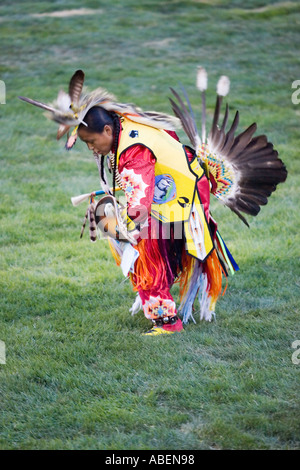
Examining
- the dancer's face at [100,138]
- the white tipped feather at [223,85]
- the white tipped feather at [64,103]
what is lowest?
the dancer's face at [100,138]

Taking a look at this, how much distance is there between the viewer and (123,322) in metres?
4.09

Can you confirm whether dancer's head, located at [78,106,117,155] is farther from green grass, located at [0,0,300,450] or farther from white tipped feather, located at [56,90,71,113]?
green grass, located at [0,0,300,450]

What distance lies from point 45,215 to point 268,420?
375 cm

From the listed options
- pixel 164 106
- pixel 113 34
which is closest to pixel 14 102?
pixel 164 106

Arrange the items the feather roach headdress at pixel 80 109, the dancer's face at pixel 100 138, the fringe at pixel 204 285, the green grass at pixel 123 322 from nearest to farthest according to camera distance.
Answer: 1. the green grass at pixel 123 322
2. the feather roach headdress at pixel 80 109
3. the dancer's face at pixel 100 138
4. the fringe at pixel 204 285

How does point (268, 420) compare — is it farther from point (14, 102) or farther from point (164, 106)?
point (14, 102)

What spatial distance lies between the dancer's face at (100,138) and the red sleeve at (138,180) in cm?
14

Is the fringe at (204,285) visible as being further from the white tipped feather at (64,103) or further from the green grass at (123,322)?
the white tipped feather at (64,103)

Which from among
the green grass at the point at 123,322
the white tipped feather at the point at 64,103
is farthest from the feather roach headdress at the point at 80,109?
the green grass at the point at 123,322

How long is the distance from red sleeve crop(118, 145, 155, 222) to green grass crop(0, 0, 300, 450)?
82cm

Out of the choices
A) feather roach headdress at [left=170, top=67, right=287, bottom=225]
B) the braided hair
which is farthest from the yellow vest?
feather roach headdress at [left=170, top=67, right=287, bottom=225]

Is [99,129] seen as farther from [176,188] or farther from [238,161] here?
[238,161]

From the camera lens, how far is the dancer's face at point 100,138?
3631mm

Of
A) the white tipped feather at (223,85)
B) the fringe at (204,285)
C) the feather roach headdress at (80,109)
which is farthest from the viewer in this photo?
the fringe at (204,285)
